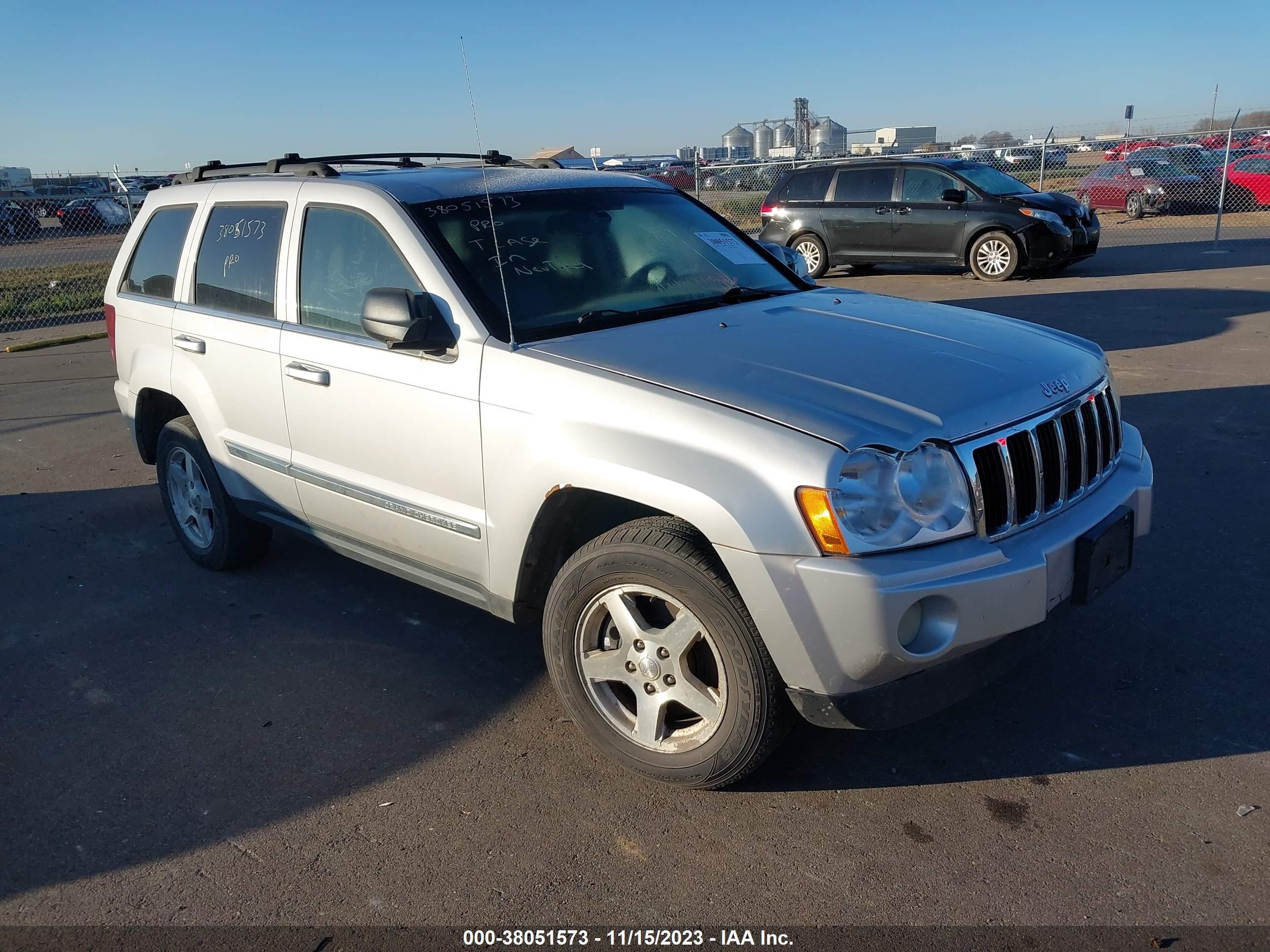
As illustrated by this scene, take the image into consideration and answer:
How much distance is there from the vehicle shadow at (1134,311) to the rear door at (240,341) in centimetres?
750

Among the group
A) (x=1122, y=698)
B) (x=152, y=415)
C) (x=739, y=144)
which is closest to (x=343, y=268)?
(x=152, y=415)

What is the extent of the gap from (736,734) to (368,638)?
2029 mm

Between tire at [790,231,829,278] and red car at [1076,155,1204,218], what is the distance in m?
8.41

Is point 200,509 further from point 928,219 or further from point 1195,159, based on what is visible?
point 1195,159

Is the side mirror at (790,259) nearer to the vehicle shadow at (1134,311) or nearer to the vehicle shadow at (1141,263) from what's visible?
the vehicle shadow at (1134,311)

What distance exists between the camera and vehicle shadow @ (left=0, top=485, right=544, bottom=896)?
3.27 m

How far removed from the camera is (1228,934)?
8.32 feet

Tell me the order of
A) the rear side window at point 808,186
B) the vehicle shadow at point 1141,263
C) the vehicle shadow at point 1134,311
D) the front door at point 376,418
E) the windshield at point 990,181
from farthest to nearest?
the rear side window at point 808,186
the vehicle shadow at point 1141,263
the windshield at point 990,181
the vehicle shadow at point 1134,311
the front door at point 376,418

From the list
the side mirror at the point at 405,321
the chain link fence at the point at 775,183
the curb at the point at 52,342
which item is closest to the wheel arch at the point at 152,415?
the side mirror at the point at 405,321

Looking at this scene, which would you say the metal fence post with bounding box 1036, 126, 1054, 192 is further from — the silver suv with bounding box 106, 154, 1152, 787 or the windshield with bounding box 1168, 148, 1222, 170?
the silver suv with bounding box 106, 154, 1152, 787

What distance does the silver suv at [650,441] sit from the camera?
2.79 meters

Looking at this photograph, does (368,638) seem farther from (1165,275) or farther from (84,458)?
(1165,275)

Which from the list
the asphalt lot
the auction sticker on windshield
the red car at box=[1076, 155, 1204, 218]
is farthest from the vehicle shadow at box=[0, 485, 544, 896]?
the red car at box=[1076, 155, 1204, 218]

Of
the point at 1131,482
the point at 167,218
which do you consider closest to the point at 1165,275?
the point at 1131,482
